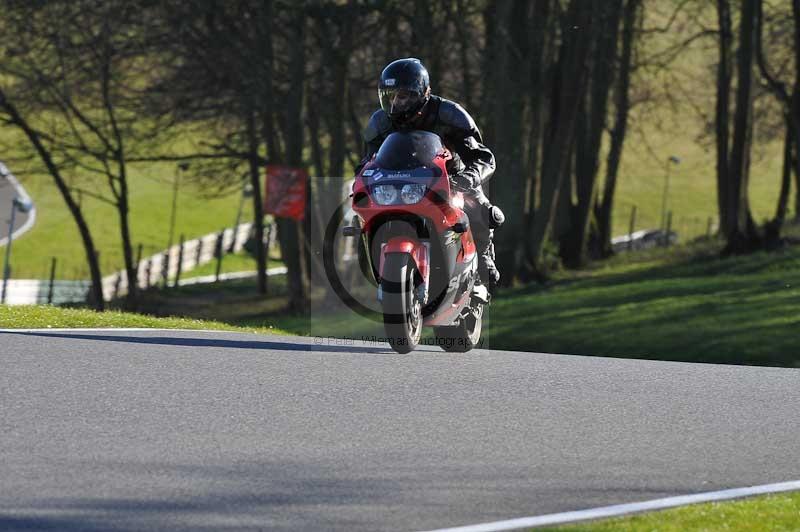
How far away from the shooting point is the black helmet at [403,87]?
439 inches

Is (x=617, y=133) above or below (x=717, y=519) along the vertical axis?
above

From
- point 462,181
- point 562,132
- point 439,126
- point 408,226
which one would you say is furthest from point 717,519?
point 562,132

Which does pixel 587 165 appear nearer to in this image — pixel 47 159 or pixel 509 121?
pixel 509 121

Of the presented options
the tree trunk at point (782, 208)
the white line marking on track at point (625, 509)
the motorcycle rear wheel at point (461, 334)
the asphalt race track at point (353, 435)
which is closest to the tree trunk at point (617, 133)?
the tree trunk at point (782, 208)

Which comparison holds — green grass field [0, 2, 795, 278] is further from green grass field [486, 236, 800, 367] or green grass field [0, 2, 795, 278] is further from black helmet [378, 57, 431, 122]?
black helmet [378, 57, 431, 122]

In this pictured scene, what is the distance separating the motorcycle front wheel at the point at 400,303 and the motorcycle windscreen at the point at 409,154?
0.66 metres

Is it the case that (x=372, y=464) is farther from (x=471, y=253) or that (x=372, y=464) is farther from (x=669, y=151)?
(x=669, y=151)

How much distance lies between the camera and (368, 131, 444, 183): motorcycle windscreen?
1104 cm

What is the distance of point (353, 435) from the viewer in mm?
7918

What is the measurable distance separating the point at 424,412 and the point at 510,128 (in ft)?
79.0

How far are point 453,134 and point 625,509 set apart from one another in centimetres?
580

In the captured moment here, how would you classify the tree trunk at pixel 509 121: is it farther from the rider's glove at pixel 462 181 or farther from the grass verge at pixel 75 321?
the rider's glove at pixel 462 181

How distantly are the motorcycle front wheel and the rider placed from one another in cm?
99

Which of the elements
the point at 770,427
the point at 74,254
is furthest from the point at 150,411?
the point at 74,254
